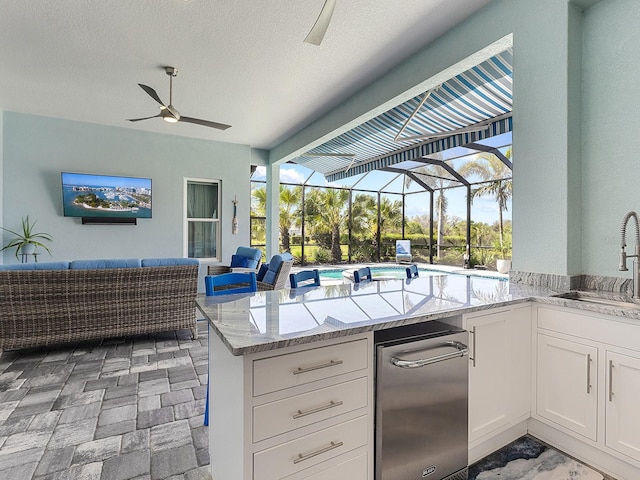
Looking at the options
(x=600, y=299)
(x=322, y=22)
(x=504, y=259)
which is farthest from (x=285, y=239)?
(x=600, y=299)

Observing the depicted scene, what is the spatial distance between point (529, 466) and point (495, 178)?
8531mm

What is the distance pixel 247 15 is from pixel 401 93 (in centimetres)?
164

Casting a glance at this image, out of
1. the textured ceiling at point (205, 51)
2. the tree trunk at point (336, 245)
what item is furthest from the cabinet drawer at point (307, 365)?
the tree trunk at point (336, 245)

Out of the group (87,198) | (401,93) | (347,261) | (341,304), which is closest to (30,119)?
(87,198)

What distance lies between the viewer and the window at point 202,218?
21.1 ft

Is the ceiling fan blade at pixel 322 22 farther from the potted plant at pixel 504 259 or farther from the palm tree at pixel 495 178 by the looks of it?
the palm tree at pixel 495 178

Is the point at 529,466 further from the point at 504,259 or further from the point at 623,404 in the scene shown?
the point at 504,259

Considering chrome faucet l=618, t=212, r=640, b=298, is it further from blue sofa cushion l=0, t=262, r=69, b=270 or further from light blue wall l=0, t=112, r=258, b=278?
light blue wall l=0, t=112, r=258, b=278

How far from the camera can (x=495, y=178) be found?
8.91 meters

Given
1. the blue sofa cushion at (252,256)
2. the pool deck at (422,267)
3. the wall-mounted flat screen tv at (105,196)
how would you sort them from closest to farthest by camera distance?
the wall-mounted flat screen tv at (105,196) < the blue sofa cushion at (252,256) < the pool deck at (422,267)

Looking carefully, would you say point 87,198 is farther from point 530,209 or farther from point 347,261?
point 347,261

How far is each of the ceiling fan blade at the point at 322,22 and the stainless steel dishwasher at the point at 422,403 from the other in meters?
1.63

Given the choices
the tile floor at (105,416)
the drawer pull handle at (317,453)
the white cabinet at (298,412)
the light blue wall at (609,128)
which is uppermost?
the light blue wall at (609,128)

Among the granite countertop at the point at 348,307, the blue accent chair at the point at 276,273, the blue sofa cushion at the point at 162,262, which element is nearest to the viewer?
the granite countertop at the point at 348,307
